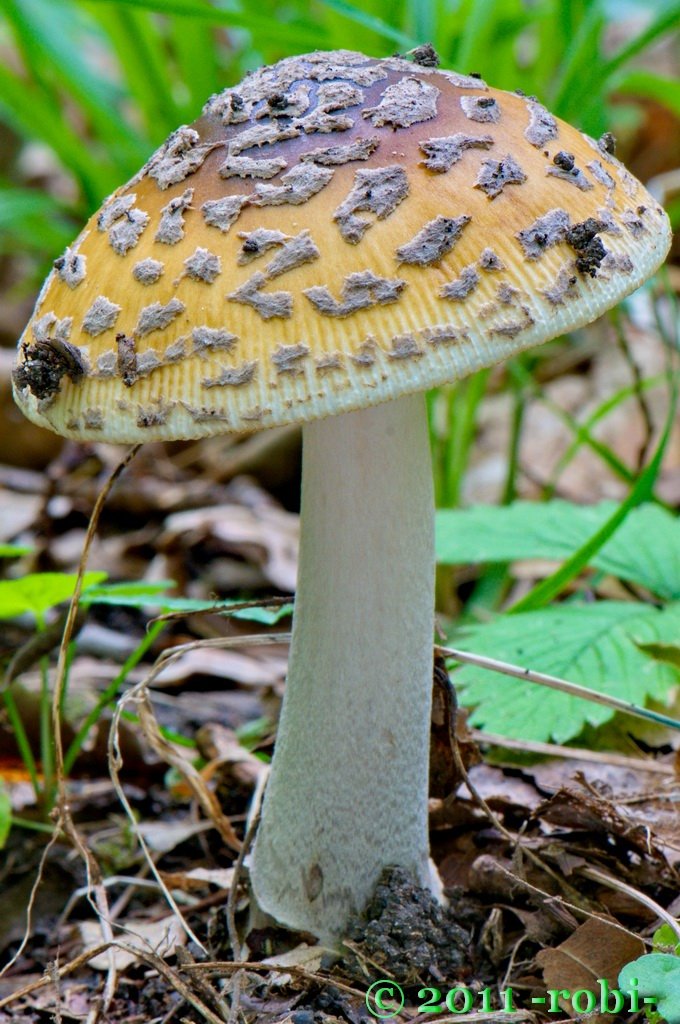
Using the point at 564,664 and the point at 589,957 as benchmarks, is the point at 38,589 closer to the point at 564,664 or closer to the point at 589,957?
the point at 564,664

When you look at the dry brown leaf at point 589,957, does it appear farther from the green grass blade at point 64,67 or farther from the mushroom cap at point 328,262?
the green grass blade at point 64,67

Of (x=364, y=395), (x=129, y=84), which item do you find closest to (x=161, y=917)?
(x=364, y=395)

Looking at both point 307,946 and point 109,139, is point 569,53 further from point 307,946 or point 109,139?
point 307,946

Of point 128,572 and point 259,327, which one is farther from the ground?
point 259,327

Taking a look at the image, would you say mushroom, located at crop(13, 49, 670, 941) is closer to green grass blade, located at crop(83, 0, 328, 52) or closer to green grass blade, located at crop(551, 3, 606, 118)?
green grass blade, located at crop(83, 0, 328, 52)

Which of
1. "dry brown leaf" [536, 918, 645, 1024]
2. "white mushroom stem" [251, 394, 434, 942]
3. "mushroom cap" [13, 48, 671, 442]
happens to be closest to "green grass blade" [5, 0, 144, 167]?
"mushroom cap" [13, 48, 671, 442]

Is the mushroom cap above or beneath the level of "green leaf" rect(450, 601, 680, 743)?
above

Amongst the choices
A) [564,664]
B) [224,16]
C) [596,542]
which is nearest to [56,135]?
[224,16]
